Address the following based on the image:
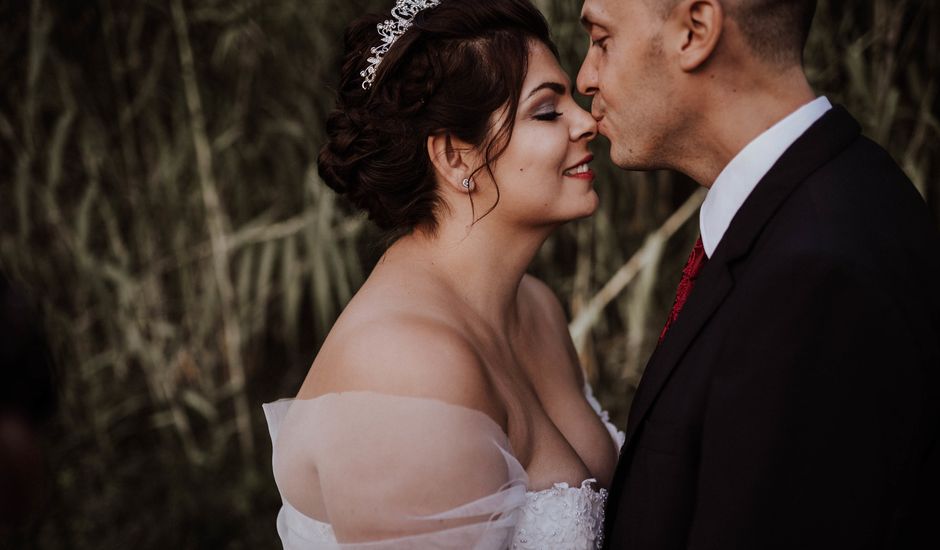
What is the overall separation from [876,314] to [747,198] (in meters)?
0.36

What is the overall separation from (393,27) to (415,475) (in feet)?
3.36

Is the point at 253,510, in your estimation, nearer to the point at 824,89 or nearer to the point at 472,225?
the point at 472,225

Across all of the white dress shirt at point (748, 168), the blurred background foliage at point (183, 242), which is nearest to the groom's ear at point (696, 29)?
the white dress shirt at point (748, 168)

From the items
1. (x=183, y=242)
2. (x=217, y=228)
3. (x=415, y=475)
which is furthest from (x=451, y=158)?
(x=183, y=242)

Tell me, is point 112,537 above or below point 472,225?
below

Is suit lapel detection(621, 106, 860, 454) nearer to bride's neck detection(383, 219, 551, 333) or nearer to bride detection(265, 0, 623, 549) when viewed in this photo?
bride detection(265, 0, 623, 549)

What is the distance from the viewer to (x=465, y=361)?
1928 millimetres

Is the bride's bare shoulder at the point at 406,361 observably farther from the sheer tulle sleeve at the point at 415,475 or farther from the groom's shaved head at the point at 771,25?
the groom's shaved head at the point at 771,25

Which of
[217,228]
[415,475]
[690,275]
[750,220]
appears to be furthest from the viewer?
[217,228]

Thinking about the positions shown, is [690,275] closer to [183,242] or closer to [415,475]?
[415,475]

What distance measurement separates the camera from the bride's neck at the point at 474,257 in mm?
2199

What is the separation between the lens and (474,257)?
2.21 meters

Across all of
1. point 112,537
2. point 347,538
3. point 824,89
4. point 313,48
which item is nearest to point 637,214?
point 824,89

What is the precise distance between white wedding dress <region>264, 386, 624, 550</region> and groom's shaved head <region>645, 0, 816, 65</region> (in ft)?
2.94
